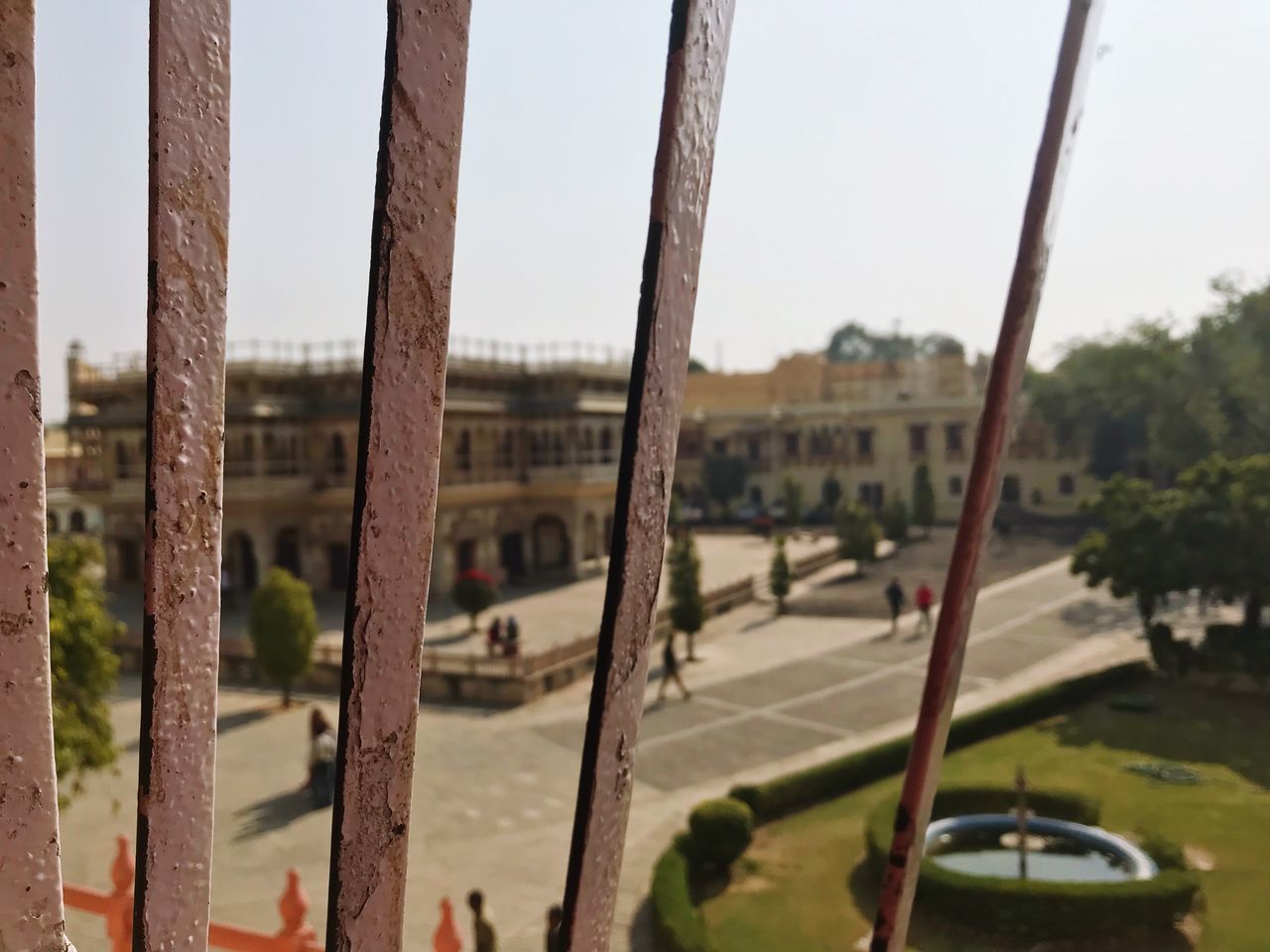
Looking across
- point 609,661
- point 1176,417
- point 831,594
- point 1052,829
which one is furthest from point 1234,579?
point 609,661

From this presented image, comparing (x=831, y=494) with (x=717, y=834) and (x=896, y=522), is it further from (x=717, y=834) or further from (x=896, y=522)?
(x=717, y=834)

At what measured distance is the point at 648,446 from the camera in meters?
0.94

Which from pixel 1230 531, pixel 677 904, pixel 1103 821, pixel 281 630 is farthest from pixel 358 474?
pixel 1230 531

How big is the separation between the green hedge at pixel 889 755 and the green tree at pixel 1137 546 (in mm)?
937

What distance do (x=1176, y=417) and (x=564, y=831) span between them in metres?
12.9

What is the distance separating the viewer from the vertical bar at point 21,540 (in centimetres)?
76

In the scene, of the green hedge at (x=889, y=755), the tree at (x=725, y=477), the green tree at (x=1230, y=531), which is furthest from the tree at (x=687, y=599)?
the tree at (x=725, y=477)

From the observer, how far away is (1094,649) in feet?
42.6

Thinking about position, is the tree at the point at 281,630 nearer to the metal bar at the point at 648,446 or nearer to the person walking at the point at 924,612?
the person walking at the point at 924,612

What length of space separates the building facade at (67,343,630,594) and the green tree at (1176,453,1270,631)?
1117cm

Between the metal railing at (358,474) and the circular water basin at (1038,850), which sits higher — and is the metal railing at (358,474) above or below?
above

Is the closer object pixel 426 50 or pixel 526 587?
pixel 426 50

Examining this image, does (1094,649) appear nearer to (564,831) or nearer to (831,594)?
(831,594)

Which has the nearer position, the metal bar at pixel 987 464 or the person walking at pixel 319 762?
the metal bar at pixel 987 464
